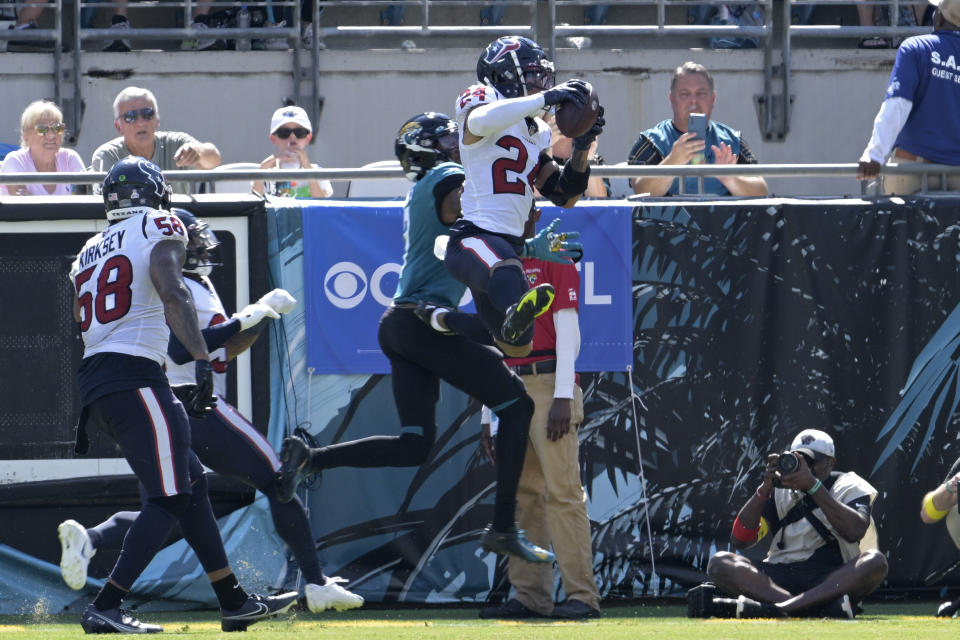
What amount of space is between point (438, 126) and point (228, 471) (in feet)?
6.27

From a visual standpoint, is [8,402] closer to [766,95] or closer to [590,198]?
[590,198]

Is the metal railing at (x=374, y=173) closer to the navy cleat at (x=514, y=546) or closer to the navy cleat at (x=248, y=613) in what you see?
the navy cleat at (x=514, y=546)

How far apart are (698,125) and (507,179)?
3.21 metres

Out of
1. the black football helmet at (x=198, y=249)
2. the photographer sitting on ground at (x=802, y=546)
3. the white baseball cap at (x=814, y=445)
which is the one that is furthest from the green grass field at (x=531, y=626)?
the black football helmet at (x=198, y=249)

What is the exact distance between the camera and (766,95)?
13.1 meters

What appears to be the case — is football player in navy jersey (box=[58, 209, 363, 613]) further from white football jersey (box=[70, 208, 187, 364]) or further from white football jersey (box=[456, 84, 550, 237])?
white football jersey (box=[456, 84, 550, 237])

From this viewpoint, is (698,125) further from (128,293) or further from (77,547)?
(77,547)

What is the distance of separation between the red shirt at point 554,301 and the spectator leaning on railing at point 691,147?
1.05m

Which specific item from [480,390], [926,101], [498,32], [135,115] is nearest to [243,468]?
[480,390]

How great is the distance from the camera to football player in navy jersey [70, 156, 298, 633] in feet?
21.8

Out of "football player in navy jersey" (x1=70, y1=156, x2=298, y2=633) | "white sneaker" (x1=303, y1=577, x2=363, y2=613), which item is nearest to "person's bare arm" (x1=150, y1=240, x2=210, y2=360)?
"football player in navy jersey" (x1=70, y1=156, x2=298, y2=633)

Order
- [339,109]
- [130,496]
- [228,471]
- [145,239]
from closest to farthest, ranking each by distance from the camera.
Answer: [145,239], [228,471], [130,496], [339,109]

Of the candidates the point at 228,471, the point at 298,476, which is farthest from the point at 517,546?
the point at 228,471

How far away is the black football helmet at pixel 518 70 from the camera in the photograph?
261 inches
